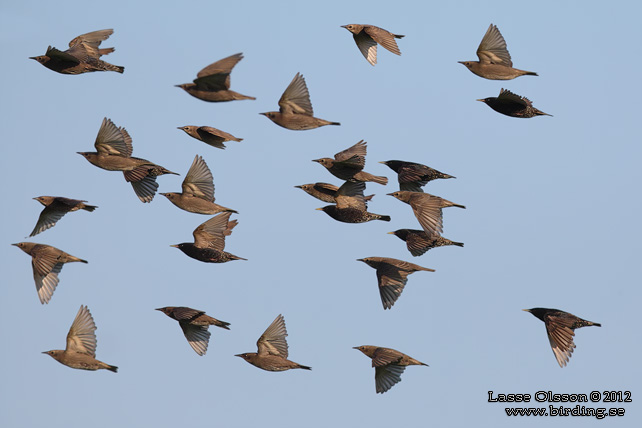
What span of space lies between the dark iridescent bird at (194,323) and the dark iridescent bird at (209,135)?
365cm

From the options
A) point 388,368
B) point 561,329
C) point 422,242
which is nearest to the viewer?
point 561,329

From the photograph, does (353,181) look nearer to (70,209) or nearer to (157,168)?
(157,168)

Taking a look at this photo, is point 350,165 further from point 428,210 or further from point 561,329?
point 561,329

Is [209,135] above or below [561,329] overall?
above

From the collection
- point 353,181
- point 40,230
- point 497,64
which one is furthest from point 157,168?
point 497,64

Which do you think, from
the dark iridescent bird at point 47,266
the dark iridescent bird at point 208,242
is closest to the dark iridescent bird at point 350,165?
the dark iridescent bird at point 208,242

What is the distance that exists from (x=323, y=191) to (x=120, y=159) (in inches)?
178

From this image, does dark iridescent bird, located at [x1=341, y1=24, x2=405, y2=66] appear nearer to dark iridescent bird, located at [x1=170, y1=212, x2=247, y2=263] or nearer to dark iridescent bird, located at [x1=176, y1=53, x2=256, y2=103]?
dark iridescent bird, located at [x1=176, y1=53, x2=256, y2=103]

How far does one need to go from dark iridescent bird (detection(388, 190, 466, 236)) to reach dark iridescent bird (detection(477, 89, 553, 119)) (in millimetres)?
2344

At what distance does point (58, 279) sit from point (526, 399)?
406 inches

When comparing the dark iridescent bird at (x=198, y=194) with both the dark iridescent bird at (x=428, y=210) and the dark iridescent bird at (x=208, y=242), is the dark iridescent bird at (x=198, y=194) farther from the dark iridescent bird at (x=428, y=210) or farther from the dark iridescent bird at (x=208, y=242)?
the dark iridescent bird at (x=428, y=210)

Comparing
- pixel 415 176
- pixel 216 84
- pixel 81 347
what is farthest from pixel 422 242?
pixel 81 347

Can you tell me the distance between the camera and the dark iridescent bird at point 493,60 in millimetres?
22297

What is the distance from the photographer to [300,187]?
2316 cm
